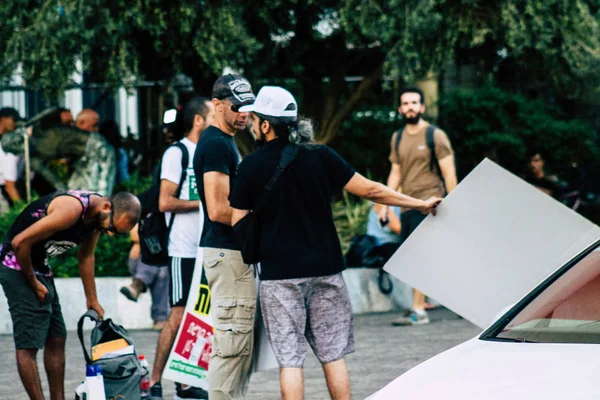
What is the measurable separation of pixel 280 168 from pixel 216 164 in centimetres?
65

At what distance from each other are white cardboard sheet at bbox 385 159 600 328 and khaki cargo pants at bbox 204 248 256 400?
803 millimetres

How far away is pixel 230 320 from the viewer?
19.7 ft

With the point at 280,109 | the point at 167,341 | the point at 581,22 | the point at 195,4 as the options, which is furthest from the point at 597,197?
the point at 280,109

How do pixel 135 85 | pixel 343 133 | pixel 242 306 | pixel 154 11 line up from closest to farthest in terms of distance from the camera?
1. pixel 242 306
2. pixel 154 11
3. pixel 135 85
4. pixel 343 133

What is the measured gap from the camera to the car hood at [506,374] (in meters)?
3.84

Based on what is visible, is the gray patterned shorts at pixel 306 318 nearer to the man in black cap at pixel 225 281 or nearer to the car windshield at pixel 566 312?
the man in black cap at pixel 225 281

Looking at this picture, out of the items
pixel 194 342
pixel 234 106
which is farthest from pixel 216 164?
pixel 194 342

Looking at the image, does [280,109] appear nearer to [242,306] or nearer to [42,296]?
[242,306]

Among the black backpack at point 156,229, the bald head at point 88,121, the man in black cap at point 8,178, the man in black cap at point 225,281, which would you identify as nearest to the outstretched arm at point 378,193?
the man in black cap at point 225,281

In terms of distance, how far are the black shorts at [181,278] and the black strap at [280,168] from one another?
5.20 feet

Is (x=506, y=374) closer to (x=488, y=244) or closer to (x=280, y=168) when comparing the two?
(x=280, y=168)

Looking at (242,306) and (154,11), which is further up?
(154,11)

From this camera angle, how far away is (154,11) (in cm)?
1129

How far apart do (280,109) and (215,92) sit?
2.57 ft
